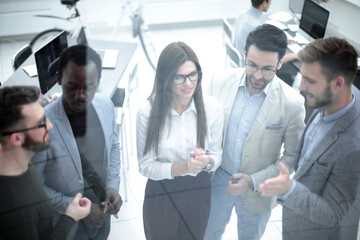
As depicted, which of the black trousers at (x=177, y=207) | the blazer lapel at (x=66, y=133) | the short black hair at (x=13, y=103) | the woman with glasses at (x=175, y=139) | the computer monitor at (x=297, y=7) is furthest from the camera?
the computer monitor at (x=297, y=7)

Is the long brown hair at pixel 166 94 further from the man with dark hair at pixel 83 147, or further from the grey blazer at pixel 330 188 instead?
the grey blazer at pixel 330 188

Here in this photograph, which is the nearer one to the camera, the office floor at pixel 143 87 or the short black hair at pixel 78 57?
the short black hair at pixel 78 57

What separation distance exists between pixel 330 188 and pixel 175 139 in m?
0.45

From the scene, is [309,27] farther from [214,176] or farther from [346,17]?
[214,176]

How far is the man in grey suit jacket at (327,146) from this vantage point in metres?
0.85

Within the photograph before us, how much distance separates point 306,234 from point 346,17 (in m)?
0.73

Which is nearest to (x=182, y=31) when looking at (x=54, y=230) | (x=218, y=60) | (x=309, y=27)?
(x=218, y=60)

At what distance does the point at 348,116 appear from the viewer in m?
0.88

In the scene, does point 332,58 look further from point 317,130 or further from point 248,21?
point 248,21

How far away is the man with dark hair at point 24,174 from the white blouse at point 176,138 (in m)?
0.22

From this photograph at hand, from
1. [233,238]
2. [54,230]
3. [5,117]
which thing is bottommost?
[233,238]

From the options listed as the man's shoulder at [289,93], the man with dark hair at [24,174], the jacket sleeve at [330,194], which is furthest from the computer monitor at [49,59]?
the jacket sleeve at [330,194]

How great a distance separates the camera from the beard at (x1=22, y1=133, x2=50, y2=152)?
2.36 feet

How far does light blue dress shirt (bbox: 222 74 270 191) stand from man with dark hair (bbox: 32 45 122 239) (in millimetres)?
325
